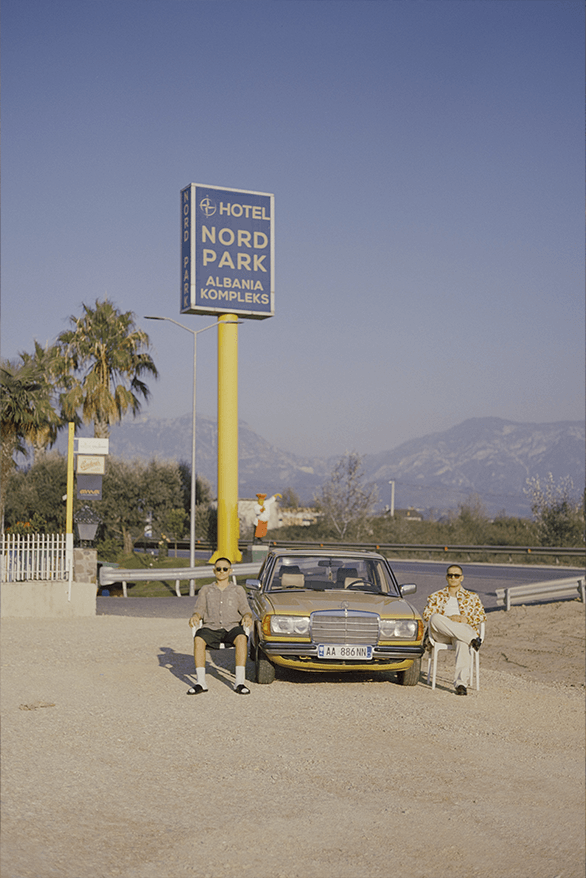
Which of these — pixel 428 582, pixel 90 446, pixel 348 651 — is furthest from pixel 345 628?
pixel 428 582

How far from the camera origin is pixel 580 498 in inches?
1823

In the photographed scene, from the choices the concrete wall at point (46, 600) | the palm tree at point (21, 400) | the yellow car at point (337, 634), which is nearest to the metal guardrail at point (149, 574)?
the concrete wall at point (46, 600)

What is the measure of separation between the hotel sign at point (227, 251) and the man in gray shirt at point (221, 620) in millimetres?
22584

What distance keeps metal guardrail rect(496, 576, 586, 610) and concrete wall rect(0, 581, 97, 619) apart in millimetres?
8811

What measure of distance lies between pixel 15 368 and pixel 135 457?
62.0ft

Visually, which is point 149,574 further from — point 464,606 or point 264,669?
point 464,606

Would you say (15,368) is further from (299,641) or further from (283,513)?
(283,513)

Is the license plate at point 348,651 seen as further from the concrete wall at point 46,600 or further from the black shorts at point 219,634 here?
the concrete wall at point 46,600

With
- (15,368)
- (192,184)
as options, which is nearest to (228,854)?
(15,368)

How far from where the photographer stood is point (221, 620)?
1146cm

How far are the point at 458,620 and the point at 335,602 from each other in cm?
152

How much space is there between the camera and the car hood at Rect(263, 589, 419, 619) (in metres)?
11.0

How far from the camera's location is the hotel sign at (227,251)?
109 feet

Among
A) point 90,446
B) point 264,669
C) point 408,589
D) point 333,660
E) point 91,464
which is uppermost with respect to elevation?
point 90,446
